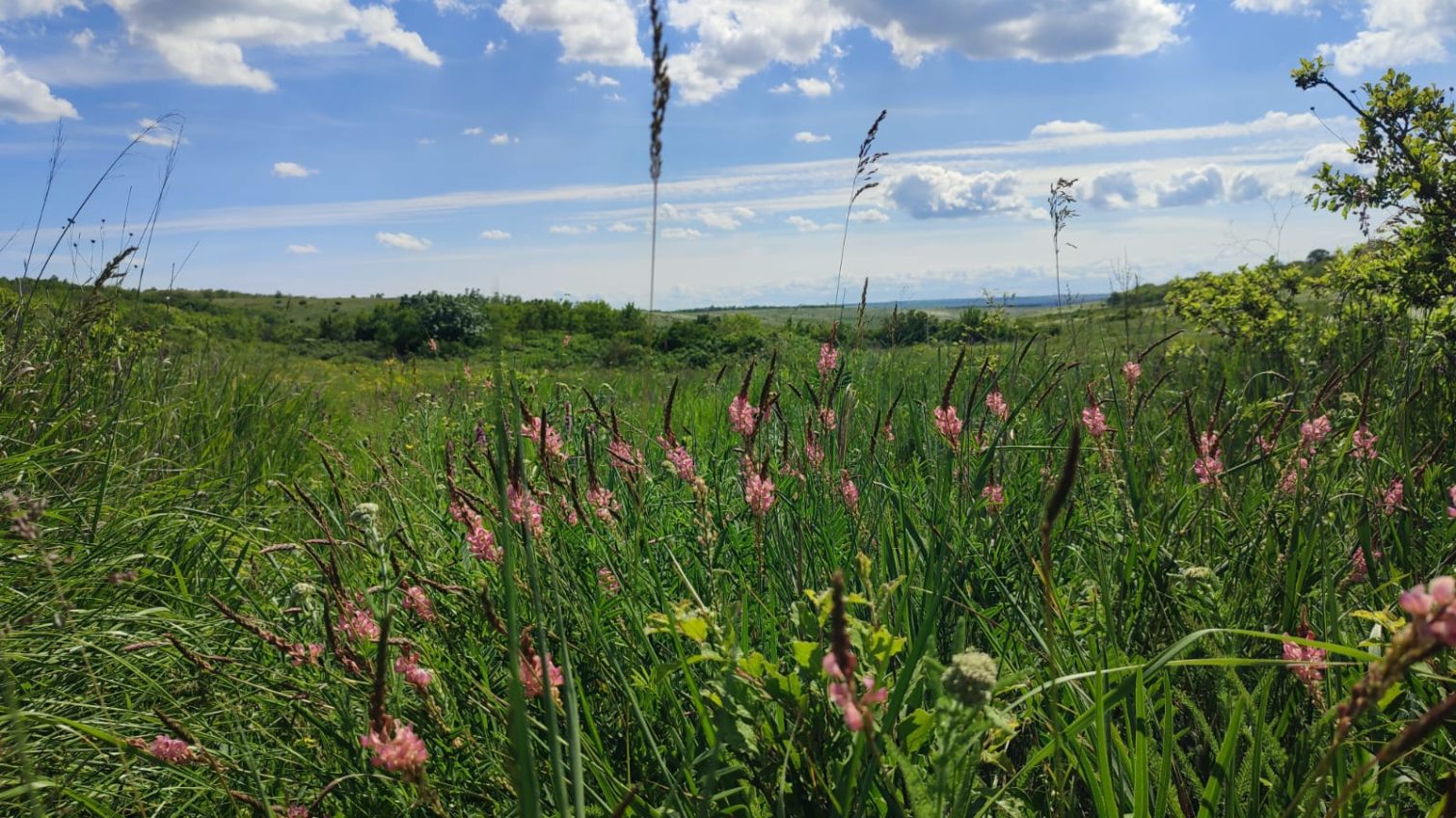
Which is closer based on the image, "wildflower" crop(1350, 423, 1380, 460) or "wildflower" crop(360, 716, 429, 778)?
"wildflower" crop(360, 716, 429, 778)

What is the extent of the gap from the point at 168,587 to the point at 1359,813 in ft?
8.80

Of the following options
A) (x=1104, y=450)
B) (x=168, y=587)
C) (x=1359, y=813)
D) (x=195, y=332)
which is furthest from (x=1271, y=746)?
(x=195, y=332)

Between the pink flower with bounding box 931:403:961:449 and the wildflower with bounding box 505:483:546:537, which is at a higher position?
the pink flower with bounding box 931:403:961:449

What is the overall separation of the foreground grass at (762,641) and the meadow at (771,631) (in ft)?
0.04

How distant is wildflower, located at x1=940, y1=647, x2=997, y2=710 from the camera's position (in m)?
0.80

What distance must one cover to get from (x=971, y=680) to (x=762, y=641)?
93 cm

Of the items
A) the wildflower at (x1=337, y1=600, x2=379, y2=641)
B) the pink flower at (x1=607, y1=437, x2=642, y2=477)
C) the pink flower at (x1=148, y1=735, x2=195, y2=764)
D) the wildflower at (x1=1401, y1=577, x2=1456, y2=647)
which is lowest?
the pink flower at (x1=148, y1=735, x2=195, y2=764)

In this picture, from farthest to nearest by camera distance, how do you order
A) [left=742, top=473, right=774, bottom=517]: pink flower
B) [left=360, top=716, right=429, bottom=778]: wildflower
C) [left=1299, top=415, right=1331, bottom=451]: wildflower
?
[left=1299, top=415, right=1331, bottom=451]: wildflower < [left=742, top=473, right=774, bottom=517]: pink flower < [left=360, top=716, right=429, bottom=778]: wildflower

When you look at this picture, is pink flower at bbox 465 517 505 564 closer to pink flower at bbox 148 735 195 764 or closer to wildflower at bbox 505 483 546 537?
wildflower at bbox 505 483 546 537

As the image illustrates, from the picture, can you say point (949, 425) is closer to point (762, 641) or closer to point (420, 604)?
point (762, 641)

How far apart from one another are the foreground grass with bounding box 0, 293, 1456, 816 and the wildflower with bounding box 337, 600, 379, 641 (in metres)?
0.01

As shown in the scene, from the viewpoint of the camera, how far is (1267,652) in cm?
175

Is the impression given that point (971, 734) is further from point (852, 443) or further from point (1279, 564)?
point (852, 443)

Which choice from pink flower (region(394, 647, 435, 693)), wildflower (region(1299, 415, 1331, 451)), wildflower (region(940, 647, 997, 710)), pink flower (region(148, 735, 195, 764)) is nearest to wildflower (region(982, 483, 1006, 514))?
wildflower (region(1299, 415, 1331, 451))
